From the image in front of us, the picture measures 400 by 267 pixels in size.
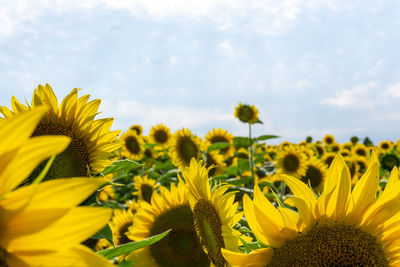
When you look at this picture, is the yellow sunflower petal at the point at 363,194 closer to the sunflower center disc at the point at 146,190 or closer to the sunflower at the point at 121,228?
the sunflower at the point at 121,228

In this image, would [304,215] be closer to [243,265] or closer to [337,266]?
[337,266]

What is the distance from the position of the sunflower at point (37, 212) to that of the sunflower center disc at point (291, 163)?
22.0 feet

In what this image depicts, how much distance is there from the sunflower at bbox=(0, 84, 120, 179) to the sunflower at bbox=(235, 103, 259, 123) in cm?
627

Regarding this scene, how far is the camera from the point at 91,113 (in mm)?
2109

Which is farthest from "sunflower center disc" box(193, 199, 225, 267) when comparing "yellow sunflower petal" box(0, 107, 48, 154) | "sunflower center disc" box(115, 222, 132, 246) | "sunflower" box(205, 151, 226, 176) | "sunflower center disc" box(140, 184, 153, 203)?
"sunflower" box(205, 151, 226, 176)

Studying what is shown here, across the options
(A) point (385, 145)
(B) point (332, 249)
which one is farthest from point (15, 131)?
(A) point (385, 145)

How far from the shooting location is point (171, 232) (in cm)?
282

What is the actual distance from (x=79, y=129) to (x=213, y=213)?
93cm

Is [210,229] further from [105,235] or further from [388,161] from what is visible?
[388,161]

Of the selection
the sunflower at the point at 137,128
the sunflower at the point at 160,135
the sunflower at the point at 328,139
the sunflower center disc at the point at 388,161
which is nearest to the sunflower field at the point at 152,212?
the sunflower at the point at 160,135

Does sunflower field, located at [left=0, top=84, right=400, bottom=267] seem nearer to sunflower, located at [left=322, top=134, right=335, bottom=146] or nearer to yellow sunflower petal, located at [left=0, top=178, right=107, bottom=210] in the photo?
yellow sunflower petal, located at [left=0, top=178, right=107, bottom=210]

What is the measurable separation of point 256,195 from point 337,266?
0.39m

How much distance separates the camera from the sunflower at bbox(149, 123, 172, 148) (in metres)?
9.52

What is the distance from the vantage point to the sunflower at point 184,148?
6.55 meters
